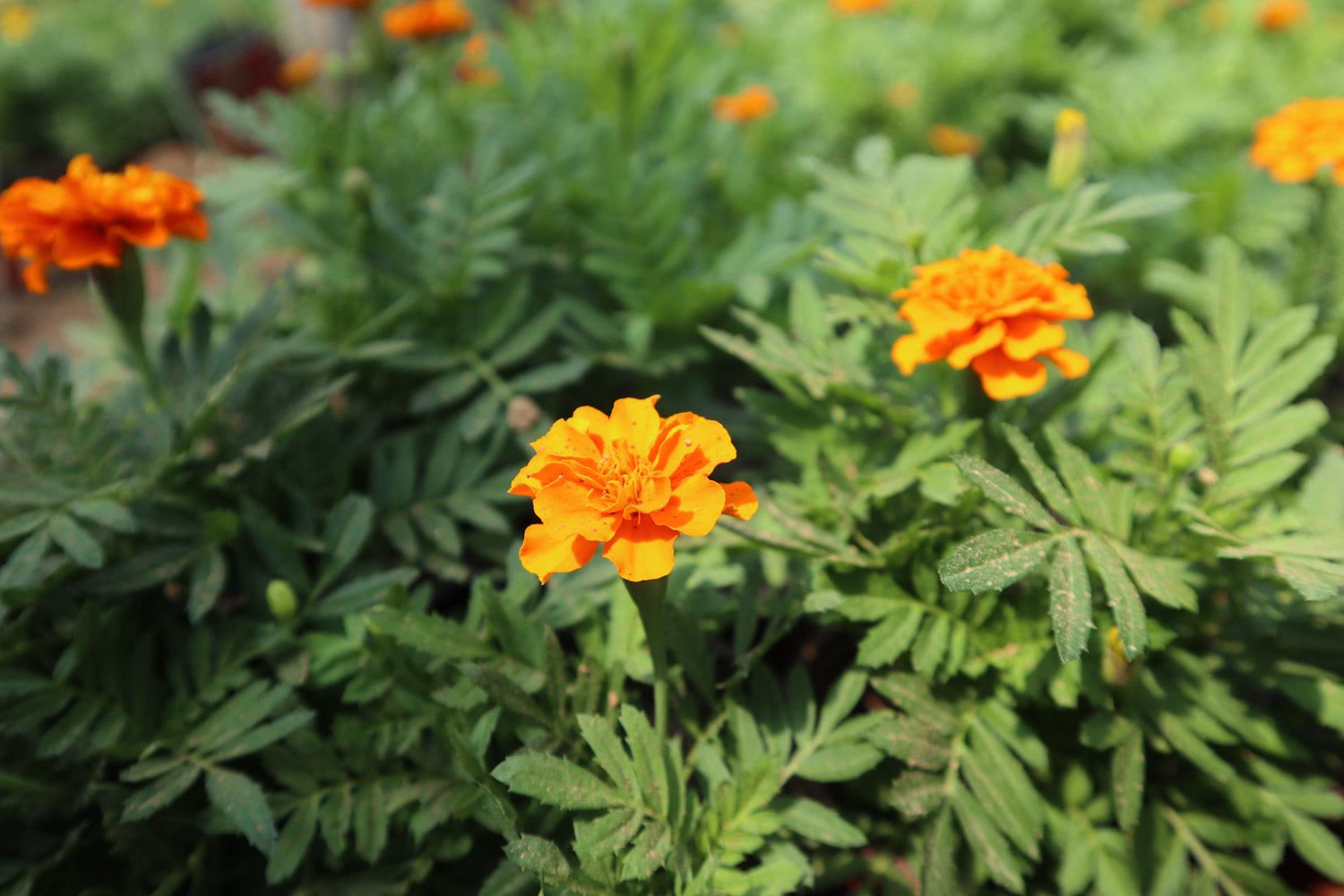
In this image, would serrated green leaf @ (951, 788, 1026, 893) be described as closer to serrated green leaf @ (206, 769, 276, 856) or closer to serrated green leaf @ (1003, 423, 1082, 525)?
serrated green leaf @ (1003, 423, 1082, 525)

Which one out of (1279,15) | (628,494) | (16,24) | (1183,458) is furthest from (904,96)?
(16,24)

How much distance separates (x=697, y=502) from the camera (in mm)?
861

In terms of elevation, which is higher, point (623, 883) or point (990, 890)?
point (623, 883)

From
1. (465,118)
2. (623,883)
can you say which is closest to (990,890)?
(623,883)

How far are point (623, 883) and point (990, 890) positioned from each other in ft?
1.91

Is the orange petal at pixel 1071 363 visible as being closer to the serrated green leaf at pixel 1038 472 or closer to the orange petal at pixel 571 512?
the serrated green leaf at pixel 1038 472

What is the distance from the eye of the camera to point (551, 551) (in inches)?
34.7

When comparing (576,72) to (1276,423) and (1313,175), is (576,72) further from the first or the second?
(1276,423)

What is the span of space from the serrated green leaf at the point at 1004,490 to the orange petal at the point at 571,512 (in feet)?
1.31

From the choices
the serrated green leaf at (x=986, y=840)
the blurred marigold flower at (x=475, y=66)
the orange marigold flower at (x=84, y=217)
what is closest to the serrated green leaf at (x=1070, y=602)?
the serrated green leaf at (x=986, y=840)

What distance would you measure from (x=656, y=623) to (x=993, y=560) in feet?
1.28

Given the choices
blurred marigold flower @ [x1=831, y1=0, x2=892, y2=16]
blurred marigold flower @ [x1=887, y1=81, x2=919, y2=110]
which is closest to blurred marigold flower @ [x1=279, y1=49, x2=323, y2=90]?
blurred marigold flower @ [x1=831, y1=0, x2=892, y2=16]

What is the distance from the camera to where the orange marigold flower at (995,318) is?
1.00m

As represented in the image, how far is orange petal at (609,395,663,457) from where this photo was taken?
92cm
